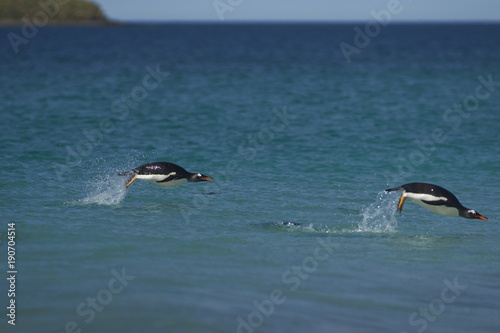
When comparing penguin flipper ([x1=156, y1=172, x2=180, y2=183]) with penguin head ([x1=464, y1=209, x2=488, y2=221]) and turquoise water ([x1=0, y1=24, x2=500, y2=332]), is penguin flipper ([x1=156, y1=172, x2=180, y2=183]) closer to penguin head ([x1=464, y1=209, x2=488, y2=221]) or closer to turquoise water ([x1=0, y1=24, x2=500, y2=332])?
turquoise water ([x1=0, y1=24, x2=500, y2=332])

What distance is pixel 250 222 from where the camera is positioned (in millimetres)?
13438

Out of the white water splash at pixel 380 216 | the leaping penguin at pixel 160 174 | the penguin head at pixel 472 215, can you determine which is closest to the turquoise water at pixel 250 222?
the white water splash at pixel 380 216

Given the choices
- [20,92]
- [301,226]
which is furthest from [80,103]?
[301,226]

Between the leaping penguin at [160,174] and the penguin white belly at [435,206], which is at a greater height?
the leaping penguin at [160,174]

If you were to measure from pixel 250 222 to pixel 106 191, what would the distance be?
3.85 meters

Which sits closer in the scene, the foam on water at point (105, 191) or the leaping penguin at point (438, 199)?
the leaping penguin at point (438, 199)

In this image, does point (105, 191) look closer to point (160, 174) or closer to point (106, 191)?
point (106, 191)

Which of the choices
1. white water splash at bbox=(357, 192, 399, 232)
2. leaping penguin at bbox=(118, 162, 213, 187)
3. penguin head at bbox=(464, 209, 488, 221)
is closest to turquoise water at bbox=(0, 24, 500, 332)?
white water splash at bbox=(357, 192, 399, 232)

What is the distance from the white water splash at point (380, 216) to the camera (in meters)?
13.3

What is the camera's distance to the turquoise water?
8.93 meters

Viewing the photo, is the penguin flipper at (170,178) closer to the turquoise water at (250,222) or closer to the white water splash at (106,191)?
the turquoise water at (250,222)

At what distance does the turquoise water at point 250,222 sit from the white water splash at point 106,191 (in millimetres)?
62

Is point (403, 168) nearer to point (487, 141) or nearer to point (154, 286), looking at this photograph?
point (487, 141)

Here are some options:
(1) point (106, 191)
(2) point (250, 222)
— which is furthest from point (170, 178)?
(2) point (250, 222)
